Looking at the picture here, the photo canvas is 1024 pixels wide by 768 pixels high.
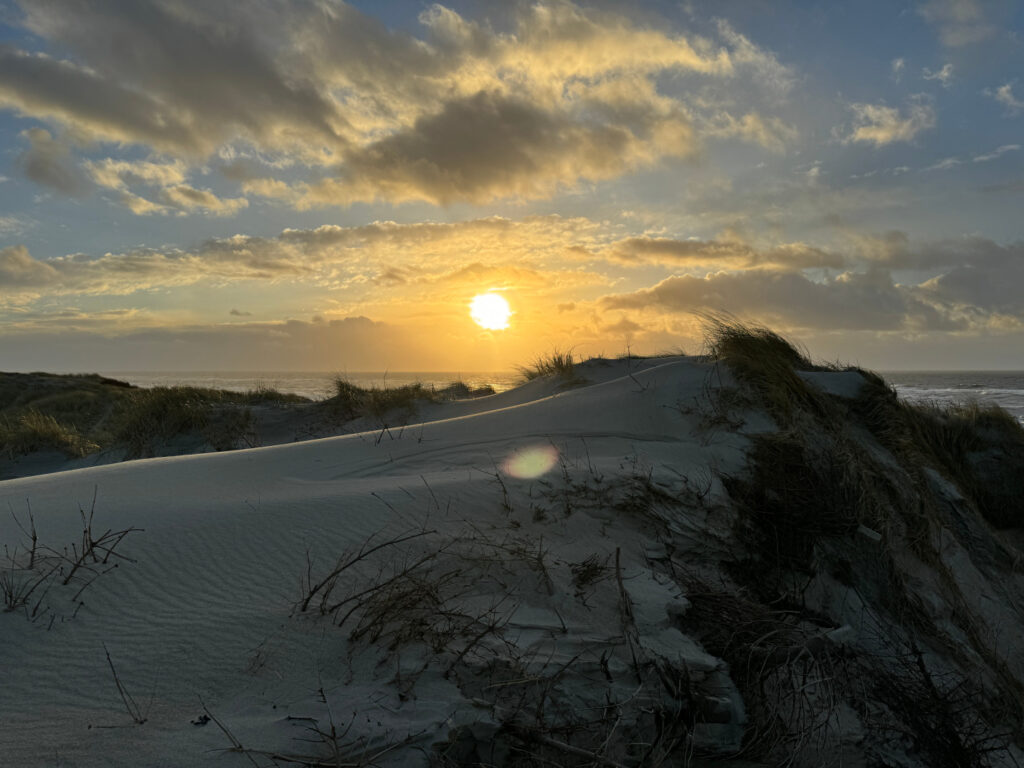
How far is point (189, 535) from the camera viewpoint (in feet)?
11.1

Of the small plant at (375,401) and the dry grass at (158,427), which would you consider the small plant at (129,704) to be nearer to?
the small plant at (375,401)

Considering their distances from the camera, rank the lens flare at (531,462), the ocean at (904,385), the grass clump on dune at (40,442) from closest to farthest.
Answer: the lens flare at (531,462)
the grass clump on dune at (40,442)
the ocean at (904,385)

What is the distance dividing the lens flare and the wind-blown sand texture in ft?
0.14

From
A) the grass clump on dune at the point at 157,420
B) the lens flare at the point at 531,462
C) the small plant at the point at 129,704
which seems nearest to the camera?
the small plant at the point at 129,704

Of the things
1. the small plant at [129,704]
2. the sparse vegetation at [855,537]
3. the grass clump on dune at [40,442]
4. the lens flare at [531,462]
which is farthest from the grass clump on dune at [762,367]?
the grass clump on dune at [40,442]

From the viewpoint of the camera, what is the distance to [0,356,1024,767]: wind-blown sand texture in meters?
2.03

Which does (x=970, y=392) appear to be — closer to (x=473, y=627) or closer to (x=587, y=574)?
(x=587, y=574)

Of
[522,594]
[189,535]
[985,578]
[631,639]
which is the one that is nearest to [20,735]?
[189,535]

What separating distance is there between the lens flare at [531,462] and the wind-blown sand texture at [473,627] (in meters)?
0.04

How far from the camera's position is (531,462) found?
4719 millimetres

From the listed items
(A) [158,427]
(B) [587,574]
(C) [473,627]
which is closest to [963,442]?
(B) [587,574]

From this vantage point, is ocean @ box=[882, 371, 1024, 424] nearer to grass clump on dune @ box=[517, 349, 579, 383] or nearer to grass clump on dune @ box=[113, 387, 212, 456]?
grass clump on dune @ box=[517, 349, 579, 383]

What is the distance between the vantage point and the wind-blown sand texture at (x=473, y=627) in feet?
6.65

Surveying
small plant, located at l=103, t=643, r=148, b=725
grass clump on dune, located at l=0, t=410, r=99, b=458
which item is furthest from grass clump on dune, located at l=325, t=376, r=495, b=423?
small plant, located at l=103, t=643, r=148, b=725
